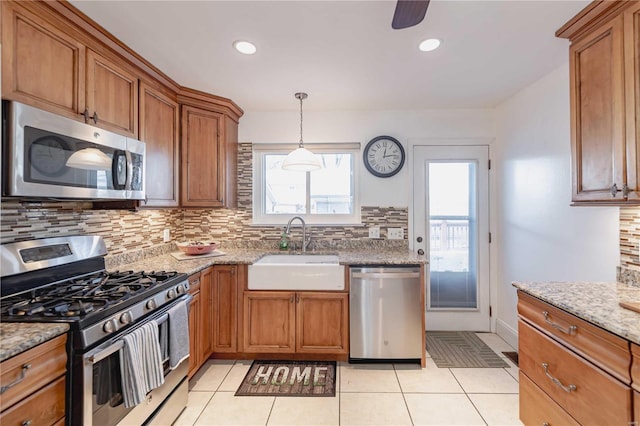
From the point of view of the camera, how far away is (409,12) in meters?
Answer: 1.19

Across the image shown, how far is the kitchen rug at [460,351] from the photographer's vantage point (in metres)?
2.52

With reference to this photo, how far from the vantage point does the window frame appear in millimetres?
3189

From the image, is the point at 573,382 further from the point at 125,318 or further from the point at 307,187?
the point at 307,187

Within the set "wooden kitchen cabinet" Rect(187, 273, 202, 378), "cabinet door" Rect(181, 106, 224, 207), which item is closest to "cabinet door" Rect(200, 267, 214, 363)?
"wooden kitchen cabinet" Rect(187, 273, 202, 378)

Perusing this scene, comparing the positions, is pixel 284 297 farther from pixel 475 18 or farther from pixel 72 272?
pixel 475 18

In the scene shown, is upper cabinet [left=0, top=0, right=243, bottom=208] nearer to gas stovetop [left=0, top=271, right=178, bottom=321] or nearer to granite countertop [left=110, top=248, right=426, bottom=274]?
granite countertop [left=110, top=248, right=426, bottom=274]

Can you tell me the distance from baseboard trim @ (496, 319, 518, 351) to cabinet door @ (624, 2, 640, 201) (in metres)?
1.92

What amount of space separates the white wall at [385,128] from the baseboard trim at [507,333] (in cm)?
153

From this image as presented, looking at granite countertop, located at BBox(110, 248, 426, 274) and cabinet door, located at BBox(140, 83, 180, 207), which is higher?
cabinet door, located at BBox(140, 83, 180, 207)

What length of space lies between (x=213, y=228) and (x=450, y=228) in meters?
2.55

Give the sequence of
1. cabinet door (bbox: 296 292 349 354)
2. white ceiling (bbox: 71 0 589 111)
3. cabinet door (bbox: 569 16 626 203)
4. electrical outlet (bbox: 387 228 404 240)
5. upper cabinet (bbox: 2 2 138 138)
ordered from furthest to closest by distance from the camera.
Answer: electrical outlet (bbox: 387 228 404 240)
cabinet door (bbox: 296 292 349 354)
white ceiling (bbox: 71 0 589 111)
cabinet door (bbox: 569 16 626 203)
upper cabinet (bbox: 2 2 138 138)

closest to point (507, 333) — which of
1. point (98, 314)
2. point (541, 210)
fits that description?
point (541, 210)

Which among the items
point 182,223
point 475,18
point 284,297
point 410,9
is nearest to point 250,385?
point 284,297

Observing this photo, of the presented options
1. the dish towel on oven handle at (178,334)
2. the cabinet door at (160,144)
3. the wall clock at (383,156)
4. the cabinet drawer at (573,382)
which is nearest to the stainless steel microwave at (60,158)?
the cabinet door at (160,144)
